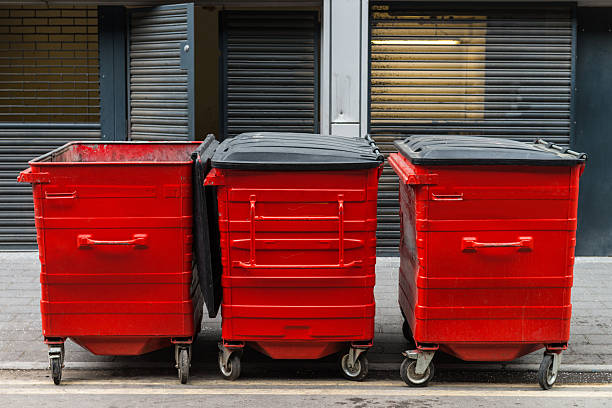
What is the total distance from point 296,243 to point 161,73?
4785 mm

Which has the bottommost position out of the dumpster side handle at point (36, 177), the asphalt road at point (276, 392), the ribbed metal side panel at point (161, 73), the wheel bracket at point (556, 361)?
the asphalt road at point (276, 392)

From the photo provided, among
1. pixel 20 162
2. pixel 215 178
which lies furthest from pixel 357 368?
pixel 20 162

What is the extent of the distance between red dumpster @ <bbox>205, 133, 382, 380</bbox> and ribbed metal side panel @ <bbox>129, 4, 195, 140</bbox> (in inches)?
154

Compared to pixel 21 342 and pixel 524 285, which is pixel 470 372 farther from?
pixel 21 342

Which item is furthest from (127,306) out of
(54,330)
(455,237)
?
(455,237)

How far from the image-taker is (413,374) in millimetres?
6840

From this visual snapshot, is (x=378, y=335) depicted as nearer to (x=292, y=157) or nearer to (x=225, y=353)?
(x=225, y=353)

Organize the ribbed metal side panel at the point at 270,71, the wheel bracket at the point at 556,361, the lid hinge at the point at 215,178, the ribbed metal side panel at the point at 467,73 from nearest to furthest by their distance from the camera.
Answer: the lid hinge at the point at 215,178 < the wheel bracket at the point at 556,361 < the ribbed metal side panel at the point at 467,73 < the ribbed metal side panel at the point at 270,71

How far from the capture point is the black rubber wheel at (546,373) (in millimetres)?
6793

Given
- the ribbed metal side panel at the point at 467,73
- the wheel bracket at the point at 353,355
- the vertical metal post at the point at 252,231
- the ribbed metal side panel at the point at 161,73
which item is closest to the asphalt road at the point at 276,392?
the wheel bracket at the point at 353,355

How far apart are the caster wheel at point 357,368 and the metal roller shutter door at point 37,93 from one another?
18.2ft

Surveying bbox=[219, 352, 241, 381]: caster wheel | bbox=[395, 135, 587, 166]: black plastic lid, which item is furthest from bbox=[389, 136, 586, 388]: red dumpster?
bbox=[219, 352, 241, 381]: caster wheel

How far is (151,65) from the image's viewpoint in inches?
427

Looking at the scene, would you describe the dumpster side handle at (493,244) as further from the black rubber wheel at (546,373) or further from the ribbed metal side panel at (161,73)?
the ribbed metal side panel at (161,73)
